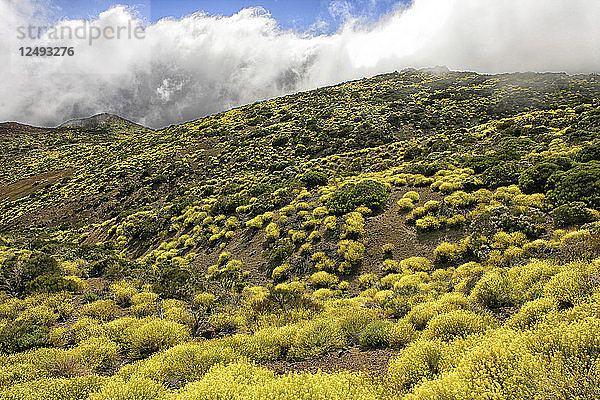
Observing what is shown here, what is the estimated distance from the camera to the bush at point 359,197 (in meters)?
17.0

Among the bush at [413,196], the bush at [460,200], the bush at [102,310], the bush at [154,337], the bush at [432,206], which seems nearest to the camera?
the bush at [154,337]

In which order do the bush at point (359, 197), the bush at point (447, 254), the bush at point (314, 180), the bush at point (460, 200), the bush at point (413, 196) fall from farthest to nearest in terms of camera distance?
the bush at point (314, 180) < the bush at point (359, 197) < the bush at point (413, 196) < the bush at point (460, 200) < the bush at point (447, 254)

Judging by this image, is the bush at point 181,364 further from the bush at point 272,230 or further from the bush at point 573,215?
the bush at point 573,215

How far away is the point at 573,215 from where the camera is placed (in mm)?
10656

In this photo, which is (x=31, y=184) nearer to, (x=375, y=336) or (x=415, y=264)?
(x=415, y=264)

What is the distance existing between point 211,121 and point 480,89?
48.0 metres

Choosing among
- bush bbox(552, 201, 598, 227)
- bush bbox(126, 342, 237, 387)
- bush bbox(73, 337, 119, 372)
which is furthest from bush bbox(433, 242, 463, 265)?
bush bbox(73, 337, 119, 372)

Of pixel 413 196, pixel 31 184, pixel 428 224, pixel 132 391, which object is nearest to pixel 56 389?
pixel 132 391

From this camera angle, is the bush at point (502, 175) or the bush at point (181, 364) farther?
the bush at point (502, 175)

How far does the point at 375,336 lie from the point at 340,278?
5948mm

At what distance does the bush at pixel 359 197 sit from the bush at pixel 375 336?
33.5ft

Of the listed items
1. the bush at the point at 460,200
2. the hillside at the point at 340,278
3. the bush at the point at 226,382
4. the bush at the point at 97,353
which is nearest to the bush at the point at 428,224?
the hillside at the point at 340,278

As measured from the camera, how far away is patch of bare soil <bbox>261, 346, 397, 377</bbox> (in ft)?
19.4

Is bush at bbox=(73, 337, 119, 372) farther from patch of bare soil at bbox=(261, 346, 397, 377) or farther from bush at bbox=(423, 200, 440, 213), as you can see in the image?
bush at bbox=(423, 200, 440, 213)
